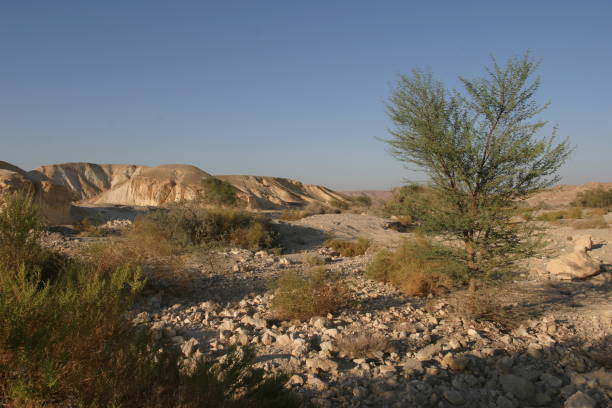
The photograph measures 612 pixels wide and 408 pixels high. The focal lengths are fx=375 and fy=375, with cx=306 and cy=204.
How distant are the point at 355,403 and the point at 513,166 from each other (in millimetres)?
3951

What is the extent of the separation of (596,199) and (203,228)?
28.7 m

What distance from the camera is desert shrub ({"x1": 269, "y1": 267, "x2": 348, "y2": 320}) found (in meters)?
5.48

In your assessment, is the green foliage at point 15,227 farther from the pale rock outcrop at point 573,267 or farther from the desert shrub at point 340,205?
the desert shrub at point 340,205

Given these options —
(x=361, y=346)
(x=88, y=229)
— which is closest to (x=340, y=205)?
(x=88, y=229)

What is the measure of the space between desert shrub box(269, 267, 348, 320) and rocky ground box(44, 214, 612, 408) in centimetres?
15

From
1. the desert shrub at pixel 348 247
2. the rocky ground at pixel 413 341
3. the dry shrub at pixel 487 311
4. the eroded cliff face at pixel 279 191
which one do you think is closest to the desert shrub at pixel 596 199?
the desert shrub at pixel 348 247

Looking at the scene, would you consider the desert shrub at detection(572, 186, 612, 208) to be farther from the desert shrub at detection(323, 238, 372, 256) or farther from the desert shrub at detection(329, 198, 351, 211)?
the desert shrub at detection(323, 238, 372, 256)

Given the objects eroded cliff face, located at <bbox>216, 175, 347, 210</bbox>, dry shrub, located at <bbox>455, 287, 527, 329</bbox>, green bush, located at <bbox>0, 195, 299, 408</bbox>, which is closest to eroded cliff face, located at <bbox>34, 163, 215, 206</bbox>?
eroded cliff face, located at <bbox>216, 175, 347, 210</bbox>

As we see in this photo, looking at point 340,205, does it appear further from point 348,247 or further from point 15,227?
point 15,227

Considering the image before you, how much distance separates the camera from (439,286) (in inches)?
269

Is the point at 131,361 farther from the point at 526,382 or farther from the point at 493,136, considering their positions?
the point at 493,136

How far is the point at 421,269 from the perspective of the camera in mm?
6789

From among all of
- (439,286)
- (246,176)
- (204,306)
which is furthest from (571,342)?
(246,176)

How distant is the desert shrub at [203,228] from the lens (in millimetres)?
11346
